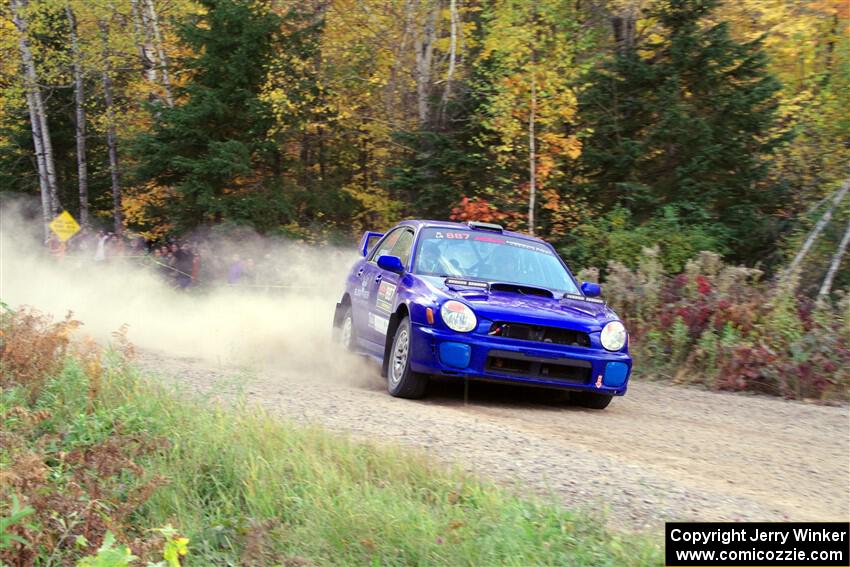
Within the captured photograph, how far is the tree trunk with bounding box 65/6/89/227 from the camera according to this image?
3428 cm

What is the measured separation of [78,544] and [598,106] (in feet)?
56.3

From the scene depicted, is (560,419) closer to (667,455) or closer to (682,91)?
(667,455)

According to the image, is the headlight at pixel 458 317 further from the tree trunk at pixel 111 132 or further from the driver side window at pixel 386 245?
the tree trunk at pixel 111 132

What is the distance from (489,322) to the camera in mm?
8391

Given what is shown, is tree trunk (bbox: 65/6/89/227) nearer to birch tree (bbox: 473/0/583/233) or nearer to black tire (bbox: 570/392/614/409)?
birch tree (bbox: 473/0/583/233)

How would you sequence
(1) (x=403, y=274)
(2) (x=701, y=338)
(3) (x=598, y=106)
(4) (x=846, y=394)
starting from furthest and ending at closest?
(3) (x=598, y=106), (2) (x=701, y=338), (4) (x=846, y=394), (1) (x=403, y=274)

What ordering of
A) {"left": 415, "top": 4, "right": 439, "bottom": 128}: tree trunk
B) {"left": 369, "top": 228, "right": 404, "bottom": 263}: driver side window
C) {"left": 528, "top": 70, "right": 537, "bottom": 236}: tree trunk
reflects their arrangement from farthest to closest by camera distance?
{"left": 415, "top": 4, "right": 439, "bottom": 128}: tree trunk < {"left": 528, "top": 70, "right": 537, "bottom": 236}: tree trunk < {"left": 369, "top": 228, "right": 404, "bottom": 263}: driver side window

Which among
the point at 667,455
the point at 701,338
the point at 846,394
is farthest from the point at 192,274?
the point at 667,455

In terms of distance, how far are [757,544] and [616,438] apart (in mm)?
2873

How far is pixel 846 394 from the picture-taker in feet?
34.9

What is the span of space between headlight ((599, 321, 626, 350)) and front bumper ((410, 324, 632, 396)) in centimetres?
9

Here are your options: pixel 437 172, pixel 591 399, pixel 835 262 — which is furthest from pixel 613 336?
pixel 437 172

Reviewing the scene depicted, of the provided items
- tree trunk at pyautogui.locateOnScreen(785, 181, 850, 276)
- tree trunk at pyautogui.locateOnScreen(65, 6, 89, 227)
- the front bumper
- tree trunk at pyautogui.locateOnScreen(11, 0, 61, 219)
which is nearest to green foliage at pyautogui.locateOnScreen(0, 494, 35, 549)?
the front bumper

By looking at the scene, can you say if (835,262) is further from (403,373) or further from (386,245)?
(403,373)
